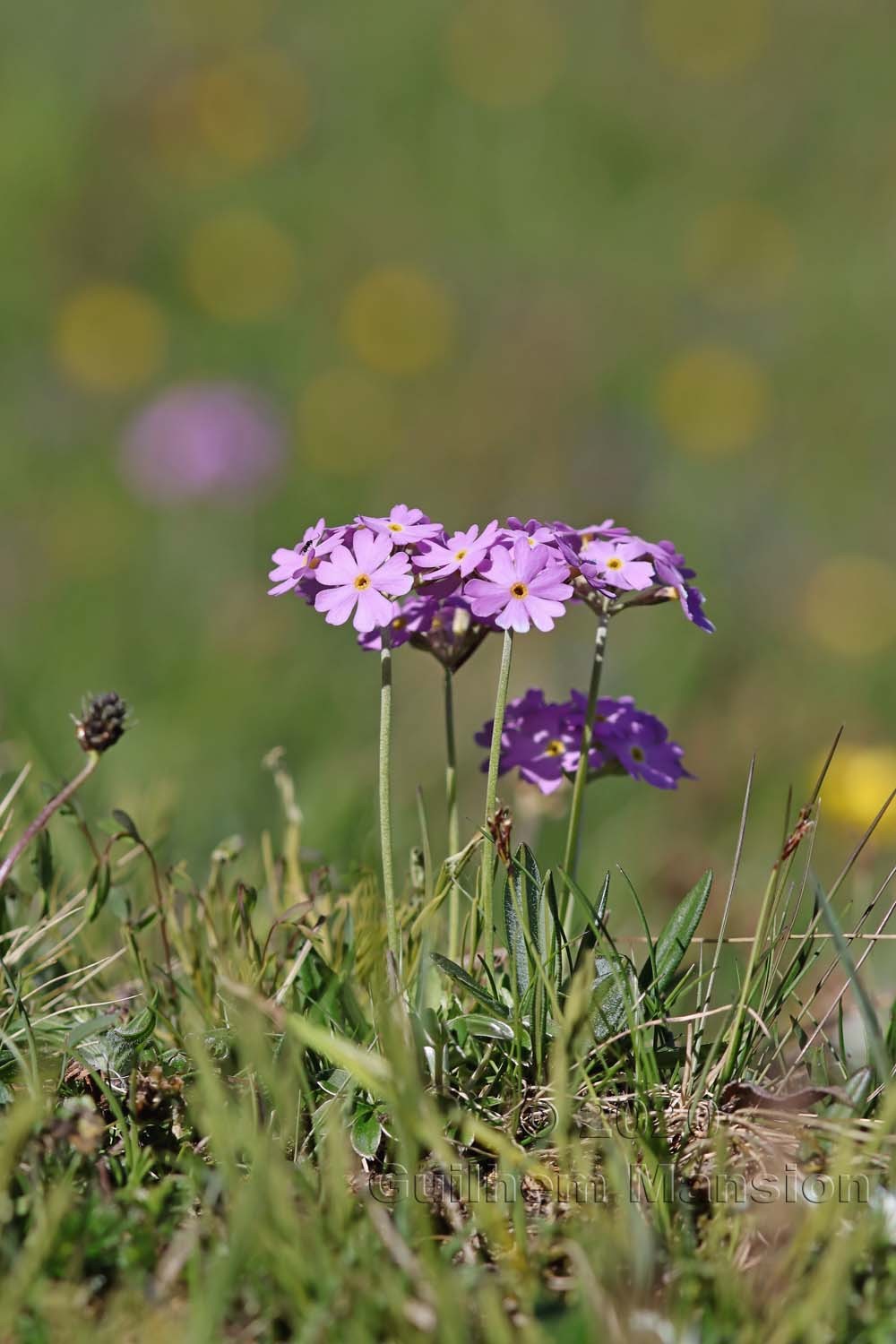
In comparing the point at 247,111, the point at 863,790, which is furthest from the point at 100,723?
the point at 247,111

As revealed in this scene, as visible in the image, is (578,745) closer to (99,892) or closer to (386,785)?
(386,785)

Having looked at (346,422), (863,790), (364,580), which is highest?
(346,422)

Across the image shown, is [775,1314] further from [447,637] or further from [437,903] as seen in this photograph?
[447,637]

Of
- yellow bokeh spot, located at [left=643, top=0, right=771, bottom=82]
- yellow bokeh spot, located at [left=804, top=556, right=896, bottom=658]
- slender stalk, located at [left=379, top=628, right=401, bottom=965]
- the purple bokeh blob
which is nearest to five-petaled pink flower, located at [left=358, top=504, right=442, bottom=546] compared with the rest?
slender stalk, located at [left=379, top=628, right=401, bottom=965]

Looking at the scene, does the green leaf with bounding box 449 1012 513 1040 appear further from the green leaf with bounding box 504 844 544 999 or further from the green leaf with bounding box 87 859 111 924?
the green leaf with bounding box 87 859 111 924

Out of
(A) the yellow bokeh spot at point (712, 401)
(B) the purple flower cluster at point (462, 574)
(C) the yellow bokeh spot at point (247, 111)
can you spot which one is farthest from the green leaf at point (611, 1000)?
(C) the yellow bokeh spot at point (247, 111)

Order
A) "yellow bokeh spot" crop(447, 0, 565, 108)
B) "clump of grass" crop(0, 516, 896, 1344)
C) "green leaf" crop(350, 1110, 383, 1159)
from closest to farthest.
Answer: "clump of grass" crop(0, 516, 896, 1344) → "green leaf" crop(350, 1110, 383, 1159) → "yellow bokeh spot" crop(447, 0, 565, 108)

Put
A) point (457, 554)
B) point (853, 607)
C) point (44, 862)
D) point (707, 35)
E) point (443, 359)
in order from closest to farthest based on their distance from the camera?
point (457, 554), point (44, 862), point (853, 607), point (443, 359), point (707, 35)
